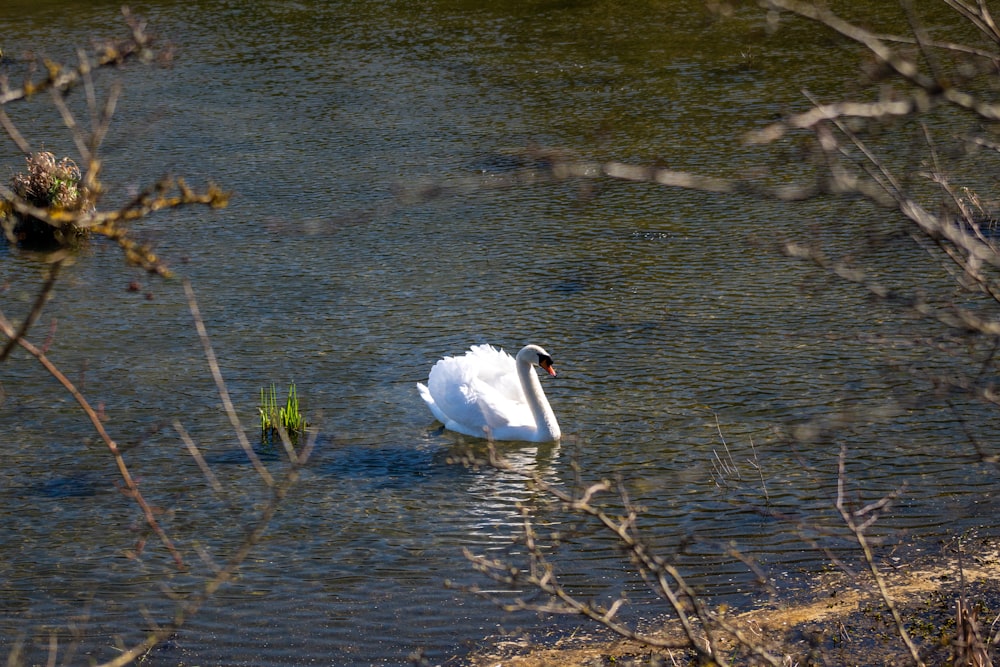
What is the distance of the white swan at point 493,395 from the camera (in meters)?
8.05

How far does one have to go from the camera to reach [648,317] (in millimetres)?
9516

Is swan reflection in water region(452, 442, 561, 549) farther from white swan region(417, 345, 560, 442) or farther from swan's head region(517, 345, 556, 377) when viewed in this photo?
swan's head region(517, 345, 556, 377)

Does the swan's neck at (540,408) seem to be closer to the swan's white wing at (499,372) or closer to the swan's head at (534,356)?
the swan's head at (534,356)

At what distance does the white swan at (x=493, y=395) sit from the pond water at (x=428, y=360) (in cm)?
16

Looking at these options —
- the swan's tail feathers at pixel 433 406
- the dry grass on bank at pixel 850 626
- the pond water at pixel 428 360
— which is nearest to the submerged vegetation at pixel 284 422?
the pond water at pixel 428 360

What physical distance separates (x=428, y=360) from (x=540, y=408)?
1.33m

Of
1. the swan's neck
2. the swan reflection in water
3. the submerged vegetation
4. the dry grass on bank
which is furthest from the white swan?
the dry grass on bank

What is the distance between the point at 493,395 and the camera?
8.47m

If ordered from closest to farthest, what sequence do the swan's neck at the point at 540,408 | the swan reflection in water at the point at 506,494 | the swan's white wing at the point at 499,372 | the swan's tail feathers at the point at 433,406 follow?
the swan reflection in water at the point at 506,494
the swan's neck at the point at 540,408
the swan's tail feathers at the point at 433,406
the swan's white wing at the point at 499,372

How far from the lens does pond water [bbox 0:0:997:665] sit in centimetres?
648

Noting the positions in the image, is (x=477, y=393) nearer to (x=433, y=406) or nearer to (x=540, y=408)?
(x=433, y=406)

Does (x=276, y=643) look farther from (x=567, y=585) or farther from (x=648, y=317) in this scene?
(x=648, y=317)

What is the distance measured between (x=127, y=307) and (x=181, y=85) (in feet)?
23.8

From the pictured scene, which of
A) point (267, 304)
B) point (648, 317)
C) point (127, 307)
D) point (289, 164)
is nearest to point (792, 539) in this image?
point (648, 317)
